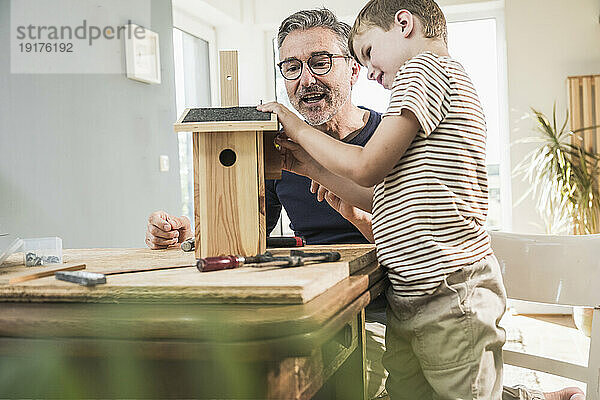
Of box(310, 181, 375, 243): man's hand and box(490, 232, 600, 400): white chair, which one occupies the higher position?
box(310, 181, 375, 243): man's hand

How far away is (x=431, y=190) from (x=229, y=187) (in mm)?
336

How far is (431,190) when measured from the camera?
109cm

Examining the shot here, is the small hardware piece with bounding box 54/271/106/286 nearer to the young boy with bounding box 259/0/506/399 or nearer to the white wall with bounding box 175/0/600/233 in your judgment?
the young boy with bounding box 259/0/506/399

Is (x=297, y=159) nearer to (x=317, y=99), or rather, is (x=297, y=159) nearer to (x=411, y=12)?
(x=411, y=12)

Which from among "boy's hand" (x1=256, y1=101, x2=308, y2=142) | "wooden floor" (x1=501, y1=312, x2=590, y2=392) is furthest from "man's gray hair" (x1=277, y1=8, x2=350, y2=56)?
"wooden floor" (x1=501, y1=312, x2=590, y2=392)

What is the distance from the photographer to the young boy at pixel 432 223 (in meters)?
1.09

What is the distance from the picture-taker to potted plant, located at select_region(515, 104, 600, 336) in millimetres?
4139

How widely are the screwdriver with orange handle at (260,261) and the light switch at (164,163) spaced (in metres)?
2.87

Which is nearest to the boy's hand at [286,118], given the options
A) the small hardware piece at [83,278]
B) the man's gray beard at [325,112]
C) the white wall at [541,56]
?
the small hardware piece at [83,278]

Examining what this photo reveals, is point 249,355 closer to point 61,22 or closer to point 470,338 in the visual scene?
point 470,338

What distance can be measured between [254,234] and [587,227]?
3542mm

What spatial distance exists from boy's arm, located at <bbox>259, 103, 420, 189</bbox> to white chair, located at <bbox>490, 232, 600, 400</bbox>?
1.93 ft

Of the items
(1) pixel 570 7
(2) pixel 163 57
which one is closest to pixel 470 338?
(2) pixel 163 57

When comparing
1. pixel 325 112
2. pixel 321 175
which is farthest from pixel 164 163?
pixel 321 175
